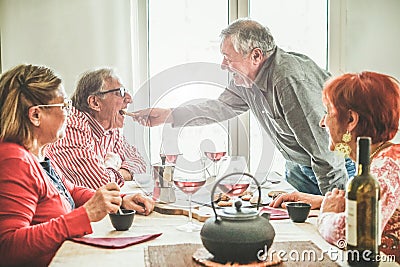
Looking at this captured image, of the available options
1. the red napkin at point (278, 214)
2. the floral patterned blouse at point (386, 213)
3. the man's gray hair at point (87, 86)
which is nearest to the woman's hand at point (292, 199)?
the red napkin at point (278, 214)

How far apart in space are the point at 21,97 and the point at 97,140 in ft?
3.57

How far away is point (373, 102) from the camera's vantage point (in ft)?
6.29

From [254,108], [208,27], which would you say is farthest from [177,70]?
[254,108]

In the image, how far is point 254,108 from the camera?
3.31 metres

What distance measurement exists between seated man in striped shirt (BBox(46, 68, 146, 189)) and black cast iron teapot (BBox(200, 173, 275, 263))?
1.40 m

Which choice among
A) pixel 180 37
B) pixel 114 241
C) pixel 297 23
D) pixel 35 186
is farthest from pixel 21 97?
pixel 297 23

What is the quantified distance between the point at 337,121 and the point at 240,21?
1.24 m

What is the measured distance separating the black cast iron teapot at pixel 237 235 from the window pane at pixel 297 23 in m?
2.67

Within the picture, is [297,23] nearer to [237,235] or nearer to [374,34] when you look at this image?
[374,34]

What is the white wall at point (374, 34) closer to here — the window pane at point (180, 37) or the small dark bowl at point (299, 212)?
the window pane at point (180, 37)

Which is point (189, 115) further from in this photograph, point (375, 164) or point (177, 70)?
point (375, 164)

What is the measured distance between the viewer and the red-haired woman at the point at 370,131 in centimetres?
176

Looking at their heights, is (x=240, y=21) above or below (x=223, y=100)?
above

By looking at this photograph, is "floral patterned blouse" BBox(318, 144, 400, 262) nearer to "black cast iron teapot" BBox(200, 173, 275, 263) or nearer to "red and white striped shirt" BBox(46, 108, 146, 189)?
"black cast iron teapot" BBox(200, 173, 275, 263)
